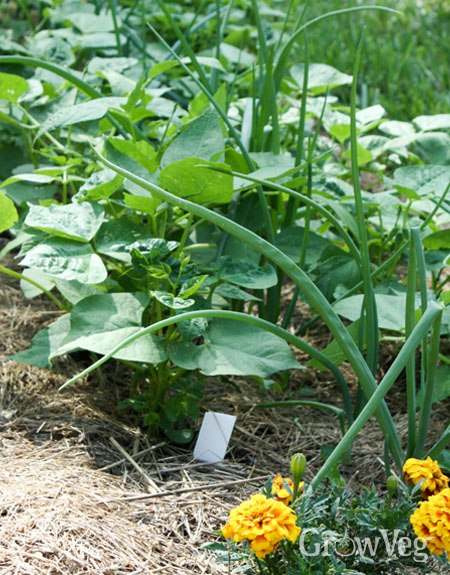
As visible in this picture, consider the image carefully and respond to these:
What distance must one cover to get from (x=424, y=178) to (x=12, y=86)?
894mm

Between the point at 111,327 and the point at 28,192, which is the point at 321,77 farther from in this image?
the point at 111,327

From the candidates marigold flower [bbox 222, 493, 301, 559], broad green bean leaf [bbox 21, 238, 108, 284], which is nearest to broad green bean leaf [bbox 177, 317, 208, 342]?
broad green bean leaf [bbox 21, 238, 108, 284]

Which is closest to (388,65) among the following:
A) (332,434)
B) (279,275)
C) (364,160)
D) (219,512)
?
(364,160)

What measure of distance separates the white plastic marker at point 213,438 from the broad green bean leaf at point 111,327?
174 mm

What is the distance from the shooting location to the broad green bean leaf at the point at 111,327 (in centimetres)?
107

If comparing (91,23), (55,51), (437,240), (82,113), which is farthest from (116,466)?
(91,23)

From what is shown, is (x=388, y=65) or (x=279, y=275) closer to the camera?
(x=279, y=275)

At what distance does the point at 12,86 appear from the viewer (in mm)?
1399

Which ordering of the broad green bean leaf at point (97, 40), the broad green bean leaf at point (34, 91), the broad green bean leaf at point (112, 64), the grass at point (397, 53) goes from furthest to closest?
the grass at point (397, 53) < the broad green bean leaf at point (97, 40) < the broad green bean leaf at point (112, 64) < the broad green bean leaf at point (34, 91)

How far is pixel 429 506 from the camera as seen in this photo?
31.9 inches

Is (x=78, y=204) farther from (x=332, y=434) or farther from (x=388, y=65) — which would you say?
(x=388, y=65)

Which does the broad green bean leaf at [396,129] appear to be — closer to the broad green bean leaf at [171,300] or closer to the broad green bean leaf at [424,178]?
the broad green bean leaf at [424,178]

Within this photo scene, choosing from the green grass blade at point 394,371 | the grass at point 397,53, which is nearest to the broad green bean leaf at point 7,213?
the green grass blade at point 394,371

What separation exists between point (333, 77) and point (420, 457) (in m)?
1.10
